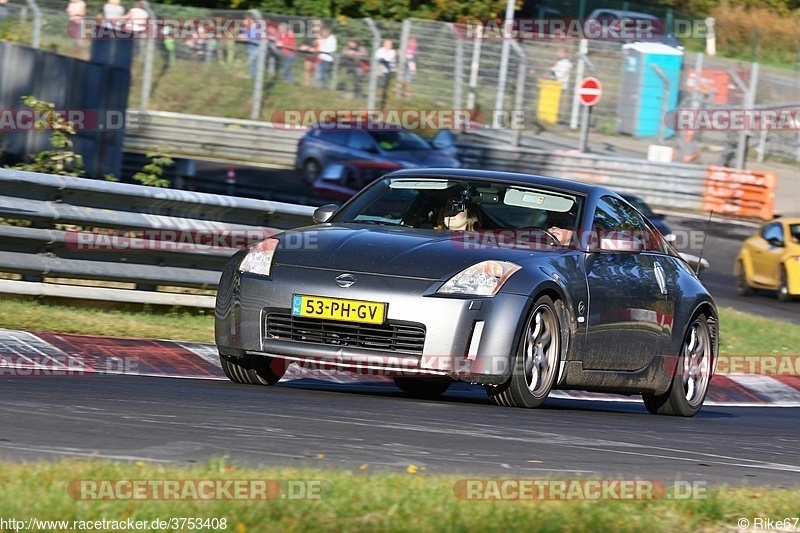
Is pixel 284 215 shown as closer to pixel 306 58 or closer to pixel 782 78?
pixel 306 58

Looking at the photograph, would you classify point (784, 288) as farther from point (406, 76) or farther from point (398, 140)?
point (406, 76)

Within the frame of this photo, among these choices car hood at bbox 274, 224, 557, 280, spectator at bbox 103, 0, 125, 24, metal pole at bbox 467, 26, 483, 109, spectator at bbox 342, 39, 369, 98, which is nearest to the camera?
car hood at bbox 274, 224, 557, 280

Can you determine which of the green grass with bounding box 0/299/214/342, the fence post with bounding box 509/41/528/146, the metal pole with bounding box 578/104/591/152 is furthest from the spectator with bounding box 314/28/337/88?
the green grass with bounding box 0/299/214/342

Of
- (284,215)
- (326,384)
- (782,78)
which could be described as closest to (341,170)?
(782,78)

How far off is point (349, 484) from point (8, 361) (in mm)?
4299

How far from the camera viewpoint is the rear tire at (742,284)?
2170 cm

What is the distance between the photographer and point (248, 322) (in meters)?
7.75

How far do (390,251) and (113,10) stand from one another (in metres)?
22.2

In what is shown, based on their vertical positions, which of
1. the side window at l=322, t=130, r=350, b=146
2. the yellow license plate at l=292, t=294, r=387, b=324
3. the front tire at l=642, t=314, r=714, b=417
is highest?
the yellow license plate at l=292, t=294, r=387, b=324

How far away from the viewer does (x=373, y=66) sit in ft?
102

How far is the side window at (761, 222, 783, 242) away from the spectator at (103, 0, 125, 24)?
1282 cm

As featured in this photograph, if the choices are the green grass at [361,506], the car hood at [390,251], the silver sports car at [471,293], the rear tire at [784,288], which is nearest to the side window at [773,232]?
the rear tire at [784,288]

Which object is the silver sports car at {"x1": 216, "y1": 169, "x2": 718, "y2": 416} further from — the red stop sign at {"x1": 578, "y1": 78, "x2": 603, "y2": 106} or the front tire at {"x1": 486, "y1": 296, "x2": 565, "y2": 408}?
the red stop sign at {"x1": 578, "y1": 78, "x2": 603, "y2": 106}

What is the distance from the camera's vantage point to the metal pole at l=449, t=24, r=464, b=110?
3157 centimetres
